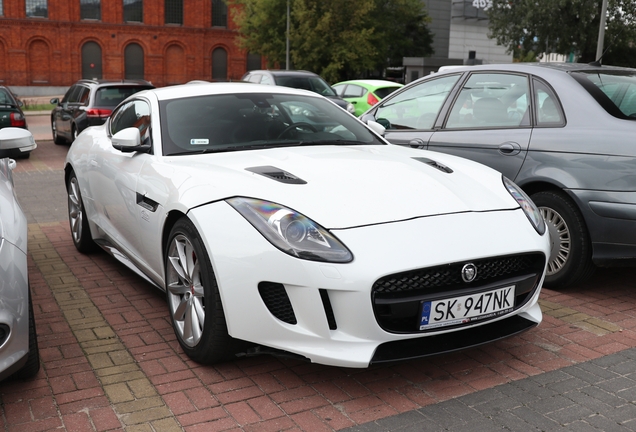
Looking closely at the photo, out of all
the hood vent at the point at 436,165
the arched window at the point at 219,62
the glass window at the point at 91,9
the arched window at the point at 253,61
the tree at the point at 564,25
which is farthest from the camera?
the arched window at the point at 253,61

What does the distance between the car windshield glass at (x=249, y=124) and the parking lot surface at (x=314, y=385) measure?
1.19 m

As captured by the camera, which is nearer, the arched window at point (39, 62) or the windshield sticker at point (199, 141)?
the windshield sticker at point (199, 141)

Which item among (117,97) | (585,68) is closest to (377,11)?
(117,97)

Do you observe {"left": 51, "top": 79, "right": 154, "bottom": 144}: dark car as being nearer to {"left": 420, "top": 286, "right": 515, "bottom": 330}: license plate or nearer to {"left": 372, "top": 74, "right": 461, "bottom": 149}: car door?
{"left": 372, "top": 74, "right": 461, "bottom": 149}: car door

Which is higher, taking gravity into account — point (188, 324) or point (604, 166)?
point (604, 166)

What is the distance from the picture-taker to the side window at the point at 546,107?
501 centimetres

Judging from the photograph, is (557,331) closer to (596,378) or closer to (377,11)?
(596,378)

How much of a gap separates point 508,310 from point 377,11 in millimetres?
49098

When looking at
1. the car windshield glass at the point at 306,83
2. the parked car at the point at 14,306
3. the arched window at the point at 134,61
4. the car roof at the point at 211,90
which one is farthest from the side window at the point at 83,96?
the arched window at the point at 134,61

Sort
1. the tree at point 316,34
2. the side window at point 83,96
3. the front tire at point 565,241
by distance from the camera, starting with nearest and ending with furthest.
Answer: the front tire at point 565,241 < the side window at point 83,96 < the tree at point 316,34

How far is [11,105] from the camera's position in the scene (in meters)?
14.7

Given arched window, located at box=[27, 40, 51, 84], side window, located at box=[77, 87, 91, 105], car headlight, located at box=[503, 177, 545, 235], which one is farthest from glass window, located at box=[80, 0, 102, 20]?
car headlight, located at box=[503, 177, 545, 235]

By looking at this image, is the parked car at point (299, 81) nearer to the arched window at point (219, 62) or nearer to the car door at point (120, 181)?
the car door at point (120, 181)

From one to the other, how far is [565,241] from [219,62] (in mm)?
59175
